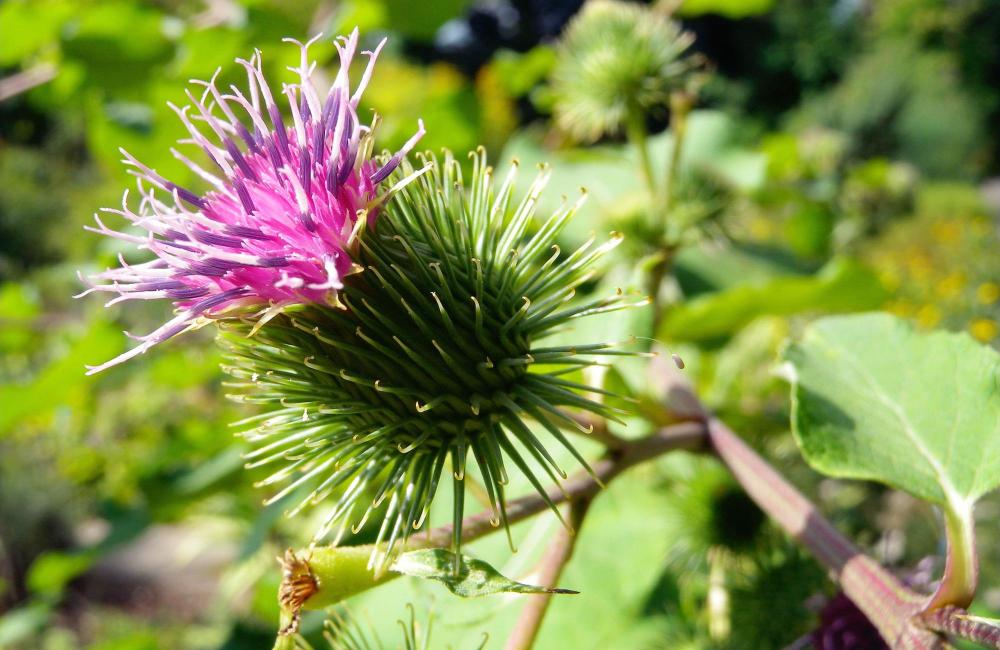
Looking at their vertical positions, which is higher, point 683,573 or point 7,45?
point 7,45

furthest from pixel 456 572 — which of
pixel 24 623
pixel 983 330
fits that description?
pixel 983 330

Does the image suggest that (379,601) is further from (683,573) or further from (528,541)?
(683,573)

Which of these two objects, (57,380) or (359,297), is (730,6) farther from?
(57,380)

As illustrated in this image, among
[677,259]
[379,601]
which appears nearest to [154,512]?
[379,601]

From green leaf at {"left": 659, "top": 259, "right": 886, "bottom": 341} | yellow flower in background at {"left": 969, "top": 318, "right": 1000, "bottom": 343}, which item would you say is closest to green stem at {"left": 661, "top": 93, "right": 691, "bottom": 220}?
green leaf at {"left": 659, "top": 259, "right": 886, "bottom": 341}

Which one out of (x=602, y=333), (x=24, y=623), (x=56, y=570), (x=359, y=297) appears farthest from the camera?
(x=24, y=623)

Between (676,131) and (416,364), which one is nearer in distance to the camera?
(416,364)
